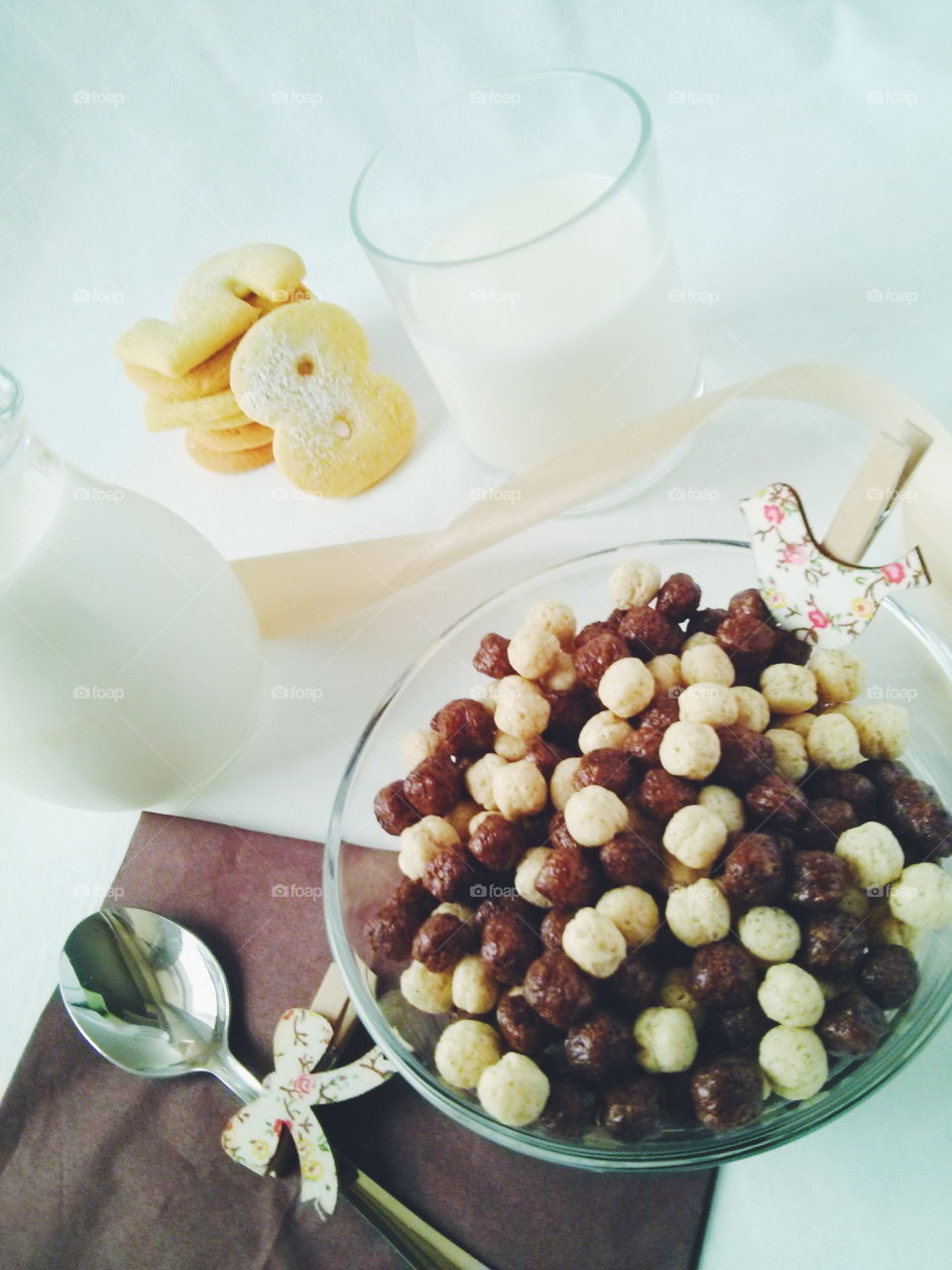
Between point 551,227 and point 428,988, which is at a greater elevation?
point 551,227

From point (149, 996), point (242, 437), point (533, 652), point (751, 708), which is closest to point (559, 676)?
point (533, 652)

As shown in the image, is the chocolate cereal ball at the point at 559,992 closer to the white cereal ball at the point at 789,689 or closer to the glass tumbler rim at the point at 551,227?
the white cereal ball at the point at 789,689

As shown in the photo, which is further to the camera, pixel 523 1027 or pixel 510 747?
pixel 510 747

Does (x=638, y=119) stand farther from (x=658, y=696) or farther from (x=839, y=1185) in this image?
(x=839, y=1185)

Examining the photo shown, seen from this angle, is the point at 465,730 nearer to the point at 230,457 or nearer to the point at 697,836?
the point at 697,836

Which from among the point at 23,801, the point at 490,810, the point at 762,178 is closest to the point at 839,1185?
the point at 490,810

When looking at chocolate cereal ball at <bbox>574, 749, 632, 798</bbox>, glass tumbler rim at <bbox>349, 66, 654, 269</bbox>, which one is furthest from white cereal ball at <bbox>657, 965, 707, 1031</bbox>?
glass tumbler rim at <bbox>349, 66, 654, 269</bbox>

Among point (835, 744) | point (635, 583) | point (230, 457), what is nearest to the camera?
point (835, 744)
